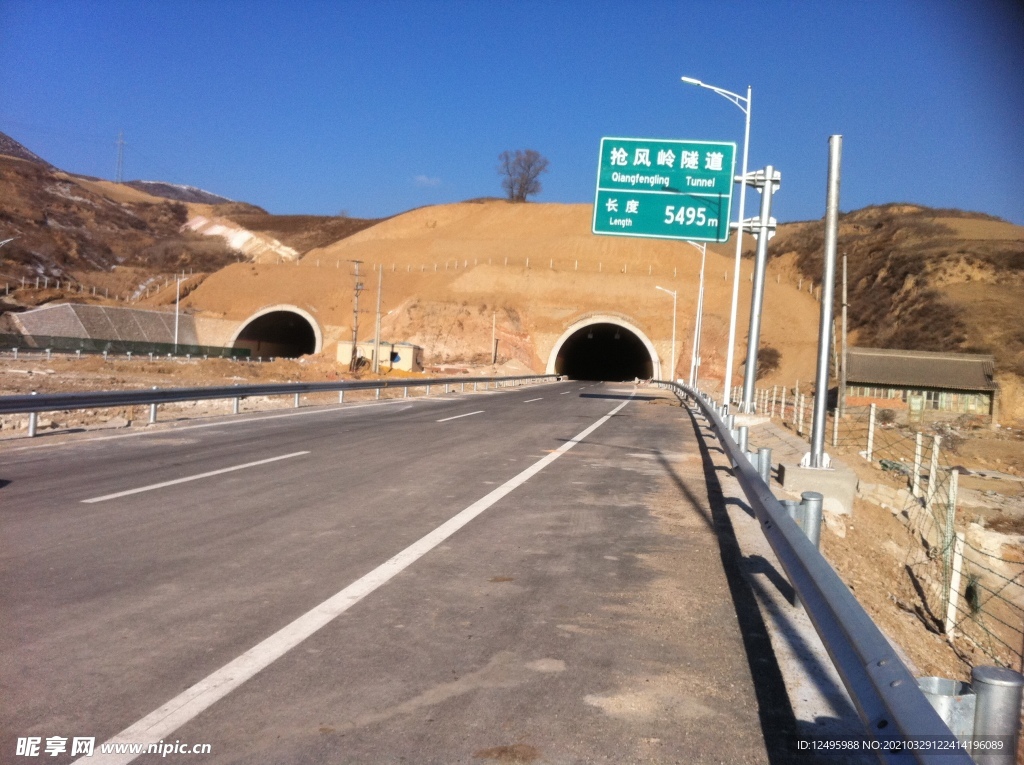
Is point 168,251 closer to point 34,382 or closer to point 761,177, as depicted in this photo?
point 34,382

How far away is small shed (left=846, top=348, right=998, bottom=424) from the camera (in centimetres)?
4012

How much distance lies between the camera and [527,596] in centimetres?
575

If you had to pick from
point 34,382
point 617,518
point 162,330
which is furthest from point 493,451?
point 162,330

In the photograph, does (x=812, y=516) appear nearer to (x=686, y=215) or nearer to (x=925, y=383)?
(x=686, y=215)

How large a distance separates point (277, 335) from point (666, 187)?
234 feet

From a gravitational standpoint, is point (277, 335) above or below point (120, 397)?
above

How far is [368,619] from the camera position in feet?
16.8

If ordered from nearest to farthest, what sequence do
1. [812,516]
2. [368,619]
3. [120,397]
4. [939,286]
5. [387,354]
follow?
1. [368,619]
2. [812,516]
3. [120,397]
4. [387,354]
5. [939,286]

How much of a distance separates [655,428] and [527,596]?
15.9 meters

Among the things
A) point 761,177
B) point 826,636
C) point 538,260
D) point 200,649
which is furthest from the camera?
point 538,260

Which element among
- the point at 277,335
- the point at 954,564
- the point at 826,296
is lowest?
the point at 954,564

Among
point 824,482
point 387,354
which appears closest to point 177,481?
point 824,482

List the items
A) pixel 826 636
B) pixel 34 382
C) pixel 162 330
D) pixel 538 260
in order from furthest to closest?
pixel 538 260
pixel 162 330
pixel 34 382
pixel 826 636

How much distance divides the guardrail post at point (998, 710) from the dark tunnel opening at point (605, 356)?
7747 centimetres
